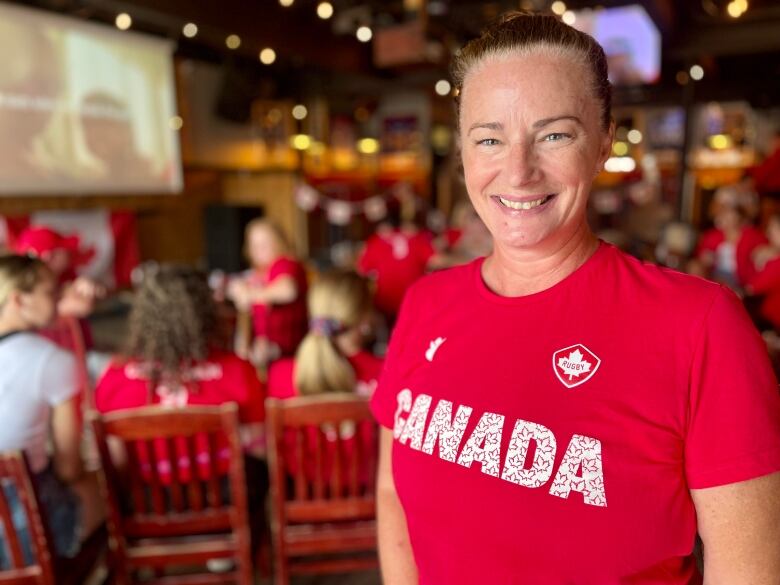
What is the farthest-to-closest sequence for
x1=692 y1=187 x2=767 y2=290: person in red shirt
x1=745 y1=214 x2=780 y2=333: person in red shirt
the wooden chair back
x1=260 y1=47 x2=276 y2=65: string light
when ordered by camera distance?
x1=260 y1=47 x2=276 y2=65: string light → x1=692 y1=187 x2=767 y2=290: person in red shirt → x1=745 y1=214 x2=780 y2=333: person in red shirt → the wooden chair back

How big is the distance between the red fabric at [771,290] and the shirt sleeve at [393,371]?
10.3ft

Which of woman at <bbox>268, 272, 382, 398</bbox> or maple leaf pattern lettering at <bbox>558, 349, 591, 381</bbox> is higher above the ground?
maple leaf pattern lettering at <bbox>558, 349, 591, 381</bbox>

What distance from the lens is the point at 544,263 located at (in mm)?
954

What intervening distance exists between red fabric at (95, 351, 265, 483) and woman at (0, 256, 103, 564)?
0.16 meters

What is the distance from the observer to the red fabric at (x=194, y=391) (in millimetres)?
2033

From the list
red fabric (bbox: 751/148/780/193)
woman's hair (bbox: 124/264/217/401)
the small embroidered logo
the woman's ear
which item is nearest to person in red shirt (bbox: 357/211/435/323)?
woman's hair (bbox: 124/264/217/401)

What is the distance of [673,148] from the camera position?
12219mm

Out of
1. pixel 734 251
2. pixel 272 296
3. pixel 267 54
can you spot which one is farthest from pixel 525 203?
pixel 267 54

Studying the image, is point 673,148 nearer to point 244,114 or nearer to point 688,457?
point 244,114

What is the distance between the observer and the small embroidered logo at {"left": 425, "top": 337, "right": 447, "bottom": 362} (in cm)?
104

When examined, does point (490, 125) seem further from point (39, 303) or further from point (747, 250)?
point (747, 250)

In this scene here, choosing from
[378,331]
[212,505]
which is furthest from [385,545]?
[378,331]

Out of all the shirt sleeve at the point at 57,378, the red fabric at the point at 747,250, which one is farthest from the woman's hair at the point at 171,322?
the red fabric at the point at 747,250

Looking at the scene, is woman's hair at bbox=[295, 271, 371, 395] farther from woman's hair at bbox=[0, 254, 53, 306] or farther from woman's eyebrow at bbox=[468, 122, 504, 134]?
woman's eyebrow at bbox=[468, 122, 504, 134]
